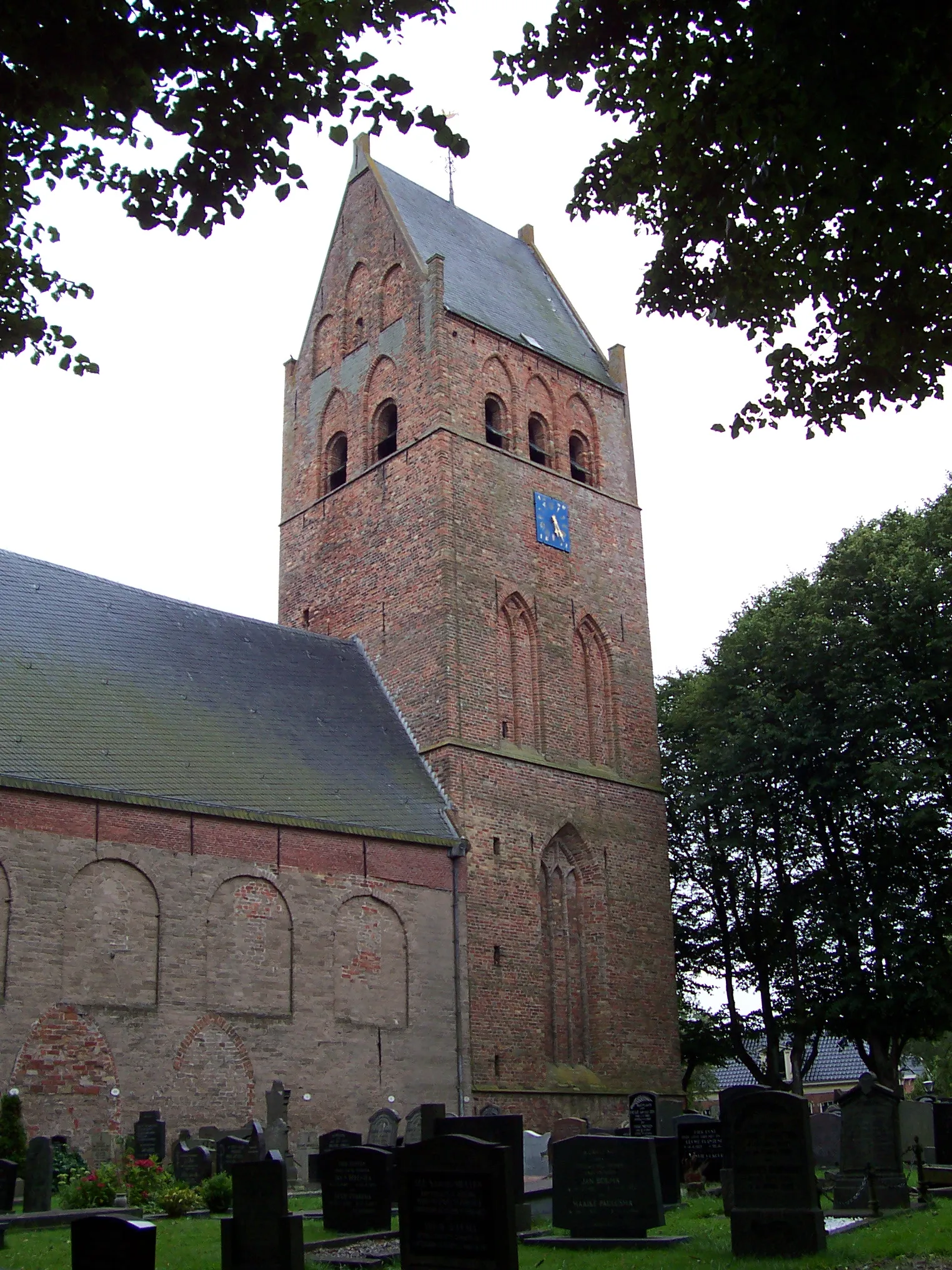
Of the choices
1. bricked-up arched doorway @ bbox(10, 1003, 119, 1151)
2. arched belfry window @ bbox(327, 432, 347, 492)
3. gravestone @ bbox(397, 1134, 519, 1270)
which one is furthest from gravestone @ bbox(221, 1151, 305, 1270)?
arched belfry window @ bbox(327, 432, 347, 492)

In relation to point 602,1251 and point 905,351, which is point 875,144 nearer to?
point 905,351

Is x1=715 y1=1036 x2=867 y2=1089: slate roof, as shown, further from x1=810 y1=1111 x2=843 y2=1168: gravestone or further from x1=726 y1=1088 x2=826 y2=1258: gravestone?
x1=726 y1=1088 x2=826 y2=1258: gravestone

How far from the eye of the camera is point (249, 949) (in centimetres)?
1962

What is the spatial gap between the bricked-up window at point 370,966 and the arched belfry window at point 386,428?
1034cm

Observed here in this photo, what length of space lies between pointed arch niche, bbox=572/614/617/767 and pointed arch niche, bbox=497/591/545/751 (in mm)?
1020

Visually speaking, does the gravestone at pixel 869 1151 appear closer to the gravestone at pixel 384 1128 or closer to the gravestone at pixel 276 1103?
the gravestone at pixel 384 1128

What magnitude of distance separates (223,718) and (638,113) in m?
14.4

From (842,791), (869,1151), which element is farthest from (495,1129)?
(842,791)

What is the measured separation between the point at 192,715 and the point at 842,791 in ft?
38.8

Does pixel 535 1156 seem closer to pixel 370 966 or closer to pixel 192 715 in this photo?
pixel 370 966

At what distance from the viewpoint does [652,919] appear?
82.2ft

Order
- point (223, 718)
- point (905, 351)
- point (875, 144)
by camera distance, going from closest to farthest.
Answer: point (875, 144), point (905, 351), point (223, 718)

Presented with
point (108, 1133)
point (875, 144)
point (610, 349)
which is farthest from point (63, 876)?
point (610, 349)

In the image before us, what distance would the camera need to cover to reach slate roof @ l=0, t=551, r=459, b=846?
63.5 ft
